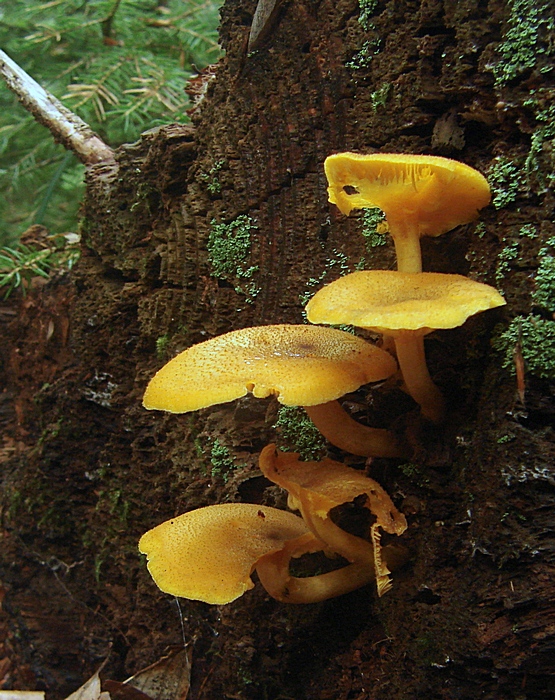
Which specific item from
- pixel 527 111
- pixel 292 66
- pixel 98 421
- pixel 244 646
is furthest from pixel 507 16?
pixel 98 421

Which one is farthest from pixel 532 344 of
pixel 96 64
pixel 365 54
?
pixel 96 64

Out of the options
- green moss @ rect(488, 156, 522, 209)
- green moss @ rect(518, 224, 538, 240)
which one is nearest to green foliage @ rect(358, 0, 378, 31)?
green moss @ rect(488, 156, 522, 209)

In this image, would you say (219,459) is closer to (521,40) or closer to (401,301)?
(401,301)

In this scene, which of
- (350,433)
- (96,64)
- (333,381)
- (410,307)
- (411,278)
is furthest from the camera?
(96,64)

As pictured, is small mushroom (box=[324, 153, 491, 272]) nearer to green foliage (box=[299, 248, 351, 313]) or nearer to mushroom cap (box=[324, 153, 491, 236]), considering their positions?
mushroom cap (box=[324, 153, 491, 236])

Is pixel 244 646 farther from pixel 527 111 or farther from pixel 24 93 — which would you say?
pixel 24 93

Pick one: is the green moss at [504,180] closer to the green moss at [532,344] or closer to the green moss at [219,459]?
the green moss at [532,344]
